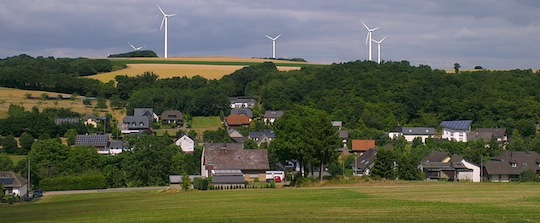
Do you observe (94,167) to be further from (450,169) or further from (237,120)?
(237,120)

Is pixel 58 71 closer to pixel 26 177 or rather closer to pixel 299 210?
pixel 26 177

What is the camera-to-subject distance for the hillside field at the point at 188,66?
14212 cm

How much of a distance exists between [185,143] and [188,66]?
68.0 metres

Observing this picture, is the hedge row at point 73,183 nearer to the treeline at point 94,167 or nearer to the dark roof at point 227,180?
the treeline at point 94,167

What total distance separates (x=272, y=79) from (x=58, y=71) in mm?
34863

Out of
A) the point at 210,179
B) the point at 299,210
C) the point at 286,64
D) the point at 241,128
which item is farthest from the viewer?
the point at 286,64

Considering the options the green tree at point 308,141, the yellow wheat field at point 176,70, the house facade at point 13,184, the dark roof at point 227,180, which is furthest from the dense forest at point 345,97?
the green tree at point 308,141

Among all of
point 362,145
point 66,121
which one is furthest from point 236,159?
point 66,121

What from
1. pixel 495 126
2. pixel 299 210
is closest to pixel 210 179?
pixel 299 210

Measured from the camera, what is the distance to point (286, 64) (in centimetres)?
16462

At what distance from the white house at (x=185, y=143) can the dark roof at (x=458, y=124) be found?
96.0 feet

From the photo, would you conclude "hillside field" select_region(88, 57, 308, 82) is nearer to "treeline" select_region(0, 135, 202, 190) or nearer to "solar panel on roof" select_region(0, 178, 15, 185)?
"treeline" select_region(0, 135, 202, 190)

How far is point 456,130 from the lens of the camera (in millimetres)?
97062

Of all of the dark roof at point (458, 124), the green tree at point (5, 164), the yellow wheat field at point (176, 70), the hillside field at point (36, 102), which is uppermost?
the yellow wheat field at point (176, 70)
